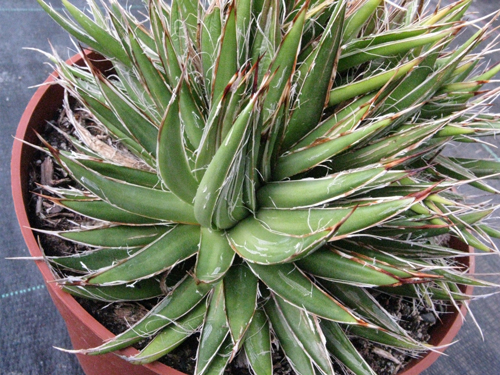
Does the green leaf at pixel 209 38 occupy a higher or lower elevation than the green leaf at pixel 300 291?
higher

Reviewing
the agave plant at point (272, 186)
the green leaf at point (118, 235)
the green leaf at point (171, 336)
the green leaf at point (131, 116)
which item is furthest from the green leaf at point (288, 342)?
the green leaf at point (131, 116)

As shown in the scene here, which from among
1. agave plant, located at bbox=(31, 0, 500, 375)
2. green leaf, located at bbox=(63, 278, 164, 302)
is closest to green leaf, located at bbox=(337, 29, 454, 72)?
agave plant, located at bbox=(31, 0, 500, 375)

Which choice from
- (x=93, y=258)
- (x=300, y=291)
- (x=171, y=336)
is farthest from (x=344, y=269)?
(x=93, y=258)

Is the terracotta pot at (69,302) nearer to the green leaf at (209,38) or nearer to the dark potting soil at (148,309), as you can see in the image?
the dark potting soil at (148,309)

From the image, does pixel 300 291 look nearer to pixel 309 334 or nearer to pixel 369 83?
pixel 309 334

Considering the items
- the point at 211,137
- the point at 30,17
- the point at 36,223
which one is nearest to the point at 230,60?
the point at 211,137

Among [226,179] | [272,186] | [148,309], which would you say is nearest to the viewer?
[226,179]
